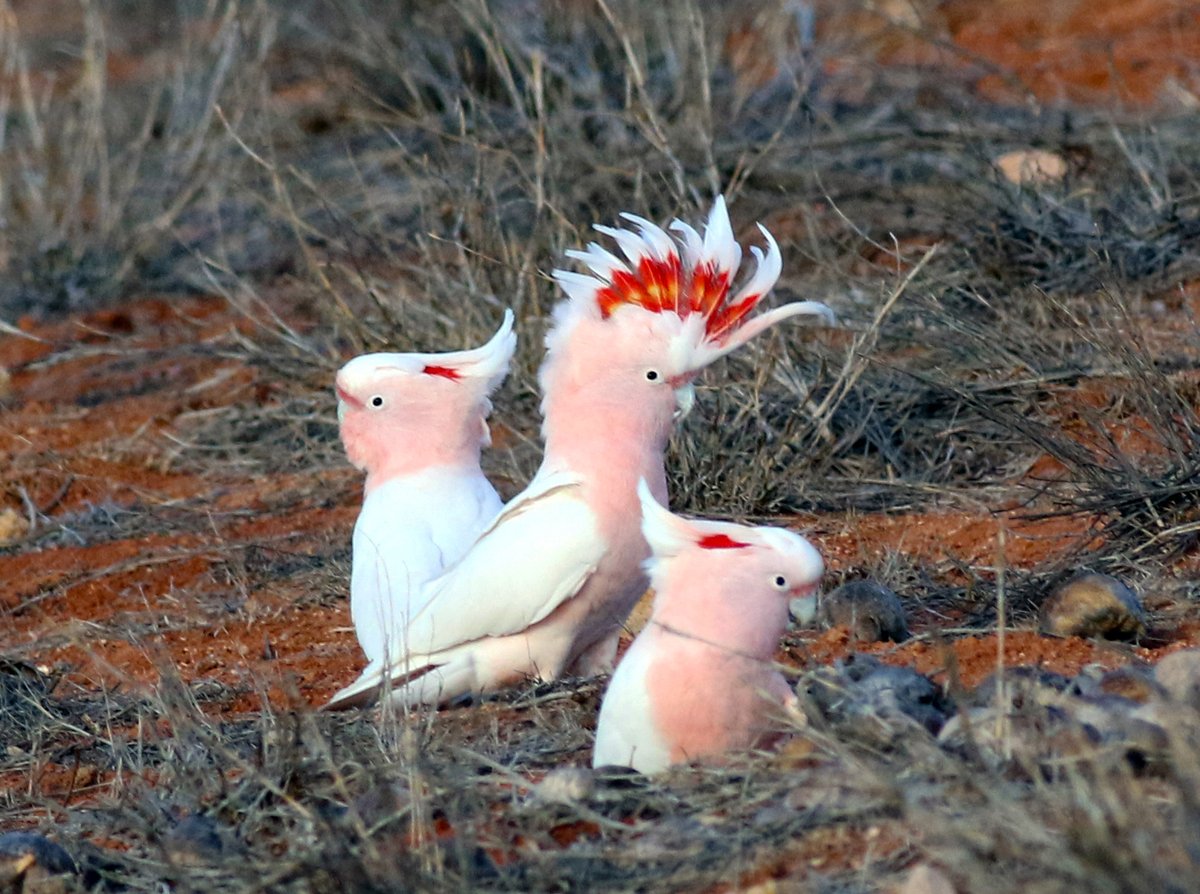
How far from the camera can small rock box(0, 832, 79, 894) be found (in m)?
2.96

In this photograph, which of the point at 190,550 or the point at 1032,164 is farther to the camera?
the point at 1032,164

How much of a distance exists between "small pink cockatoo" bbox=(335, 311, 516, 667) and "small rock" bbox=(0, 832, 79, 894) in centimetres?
112

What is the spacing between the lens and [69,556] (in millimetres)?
5750

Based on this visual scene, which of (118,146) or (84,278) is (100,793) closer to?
(84,278)

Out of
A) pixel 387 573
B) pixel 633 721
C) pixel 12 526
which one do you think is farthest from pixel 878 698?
pixel 12 526

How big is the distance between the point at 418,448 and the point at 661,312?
2.67ft

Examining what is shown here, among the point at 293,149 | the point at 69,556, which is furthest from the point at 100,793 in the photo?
the point at 293,149

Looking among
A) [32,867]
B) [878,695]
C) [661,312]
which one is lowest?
[32,867]

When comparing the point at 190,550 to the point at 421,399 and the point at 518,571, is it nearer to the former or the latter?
the point at 421,399

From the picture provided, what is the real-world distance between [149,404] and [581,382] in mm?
3925

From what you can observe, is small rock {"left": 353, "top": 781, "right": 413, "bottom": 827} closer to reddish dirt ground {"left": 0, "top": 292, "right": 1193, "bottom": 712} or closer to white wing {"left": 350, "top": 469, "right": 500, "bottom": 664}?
reddish dirt ground {"left": 0, "top": 292, "right": 1193, "bottom": 712}

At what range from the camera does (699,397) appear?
532 cm

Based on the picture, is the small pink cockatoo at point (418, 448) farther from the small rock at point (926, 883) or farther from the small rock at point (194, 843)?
the small rock at point (926, 883)

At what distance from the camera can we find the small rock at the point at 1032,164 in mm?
6496
